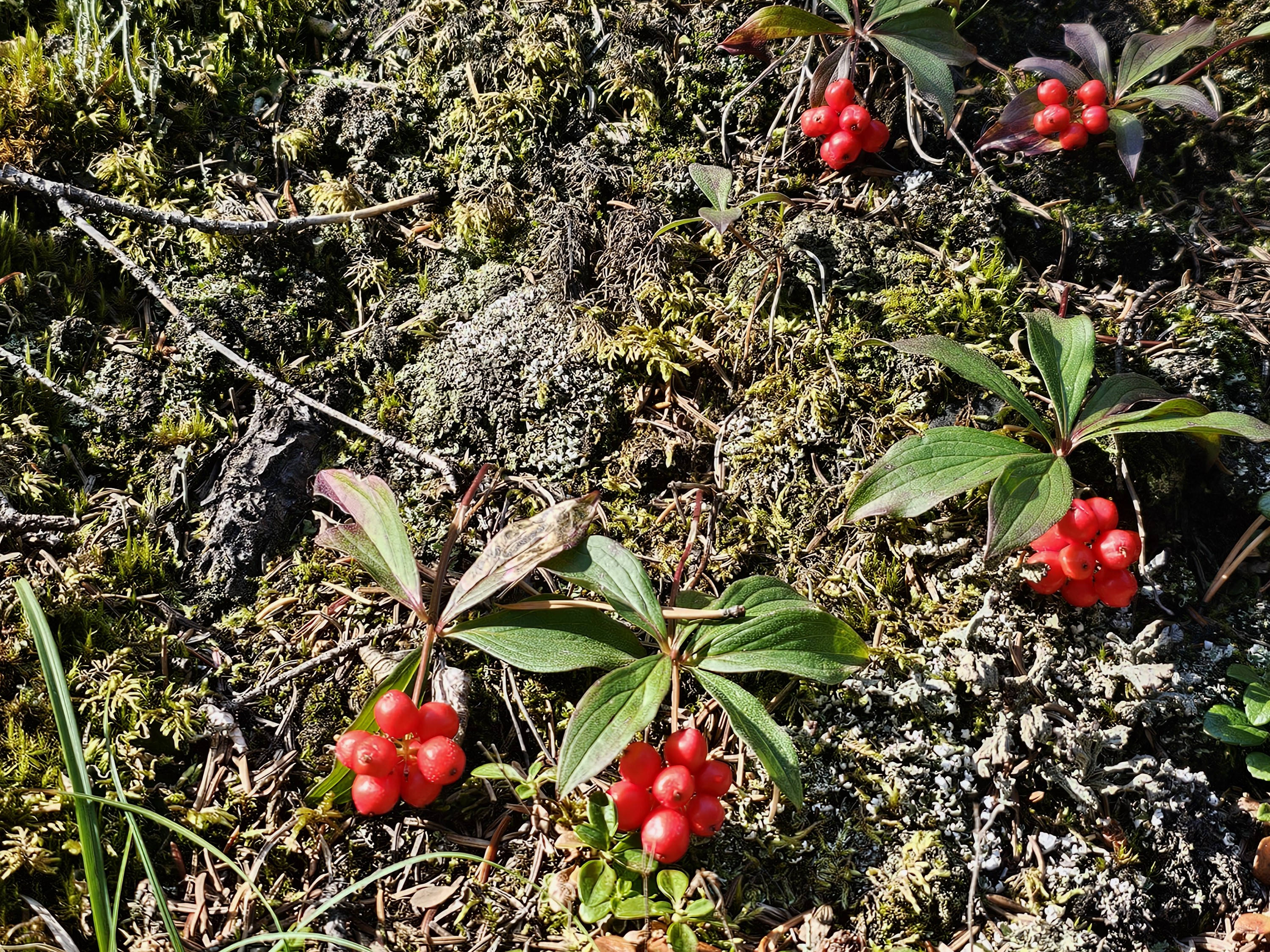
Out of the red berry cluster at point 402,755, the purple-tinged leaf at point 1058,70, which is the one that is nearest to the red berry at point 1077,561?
the red berry cluster at point 402,755

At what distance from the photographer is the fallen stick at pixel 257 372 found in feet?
8.37

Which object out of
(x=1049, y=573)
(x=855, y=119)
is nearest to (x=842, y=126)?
(x=855, y=119)

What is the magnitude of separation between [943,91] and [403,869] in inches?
114

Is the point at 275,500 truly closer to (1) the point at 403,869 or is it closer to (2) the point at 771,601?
(1) the point at 403,869

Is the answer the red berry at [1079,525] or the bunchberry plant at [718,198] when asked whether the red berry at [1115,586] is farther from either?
the bunchberry plant at [718,198]

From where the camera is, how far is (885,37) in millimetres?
2875

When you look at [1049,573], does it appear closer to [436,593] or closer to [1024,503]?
[1024,503]

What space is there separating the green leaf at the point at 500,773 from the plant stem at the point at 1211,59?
3.16 meters

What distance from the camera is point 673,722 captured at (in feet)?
6.47

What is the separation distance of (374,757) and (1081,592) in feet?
6.16

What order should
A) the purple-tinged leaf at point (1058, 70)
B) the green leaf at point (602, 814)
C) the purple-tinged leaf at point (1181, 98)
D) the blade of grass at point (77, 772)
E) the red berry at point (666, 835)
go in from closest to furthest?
the blade of grass at point (77, 772) → the red berry at point (666, 835) → the green leaf at point (602, 814) → the purple-tinged leaf at point (1181, 98) → the purple-tinged leaf at point (1058, 70)

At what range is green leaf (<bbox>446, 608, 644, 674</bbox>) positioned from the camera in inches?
79.7

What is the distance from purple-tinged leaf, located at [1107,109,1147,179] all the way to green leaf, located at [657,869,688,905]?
263cm

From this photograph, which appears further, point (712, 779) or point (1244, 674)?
point (1244, 674)
